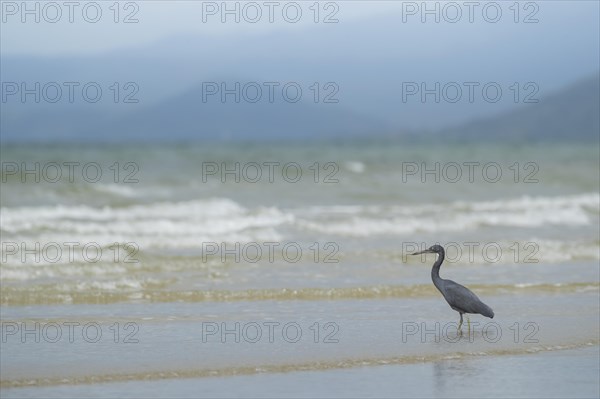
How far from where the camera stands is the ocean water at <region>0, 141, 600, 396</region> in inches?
348

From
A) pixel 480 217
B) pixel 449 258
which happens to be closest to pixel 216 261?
pixel 449 258

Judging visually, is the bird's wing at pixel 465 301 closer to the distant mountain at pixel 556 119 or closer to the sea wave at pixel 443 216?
the sea wave at pixel 443 216

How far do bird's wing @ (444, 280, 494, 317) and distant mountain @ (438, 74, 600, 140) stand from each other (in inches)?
4258

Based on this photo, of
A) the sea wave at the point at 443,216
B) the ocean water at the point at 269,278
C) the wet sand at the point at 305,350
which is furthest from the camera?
the sea wave at the point at 443,216

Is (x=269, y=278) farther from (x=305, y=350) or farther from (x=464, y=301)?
(x=305, y=350)

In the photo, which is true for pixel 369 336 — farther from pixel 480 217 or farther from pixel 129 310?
pixel 480 217

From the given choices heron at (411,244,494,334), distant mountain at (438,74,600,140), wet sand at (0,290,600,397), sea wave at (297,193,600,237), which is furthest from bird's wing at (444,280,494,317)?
distant mountain at (438,74,600,140)

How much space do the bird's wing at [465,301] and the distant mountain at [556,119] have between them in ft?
355

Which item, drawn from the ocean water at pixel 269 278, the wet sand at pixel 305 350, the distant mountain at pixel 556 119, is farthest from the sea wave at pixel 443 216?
the distant mountain at pixel 556 119

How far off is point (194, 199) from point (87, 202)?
8.56ft

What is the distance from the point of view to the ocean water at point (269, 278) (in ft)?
29.0

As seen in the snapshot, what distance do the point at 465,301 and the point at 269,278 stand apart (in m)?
3.49

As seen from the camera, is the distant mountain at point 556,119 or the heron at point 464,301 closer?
the heron at point 464,301

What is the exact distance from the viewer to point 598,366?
27.8ft
